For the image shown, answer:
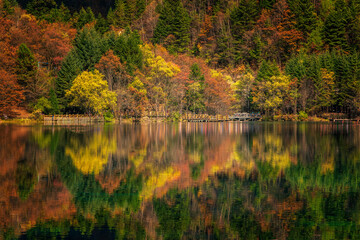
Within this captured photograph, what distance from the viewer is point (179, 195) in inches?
688

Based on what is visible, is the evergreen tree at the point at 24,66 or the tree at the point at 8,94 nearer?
the tree at the point at 8,94

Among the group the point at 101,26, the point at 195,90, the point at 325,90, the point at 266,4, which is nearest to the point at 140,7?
the point at 101,26

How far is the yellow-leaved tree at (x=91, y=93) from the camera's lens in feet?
269

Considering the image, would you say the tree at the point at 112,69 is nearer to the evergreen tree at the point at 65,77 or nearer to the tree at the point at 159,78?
the evergreen tree at the point at 65,77

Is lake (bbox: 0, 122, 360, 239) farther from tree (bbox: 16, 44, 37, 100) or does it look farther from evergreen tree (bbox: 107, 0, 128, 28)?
evergreen tree (bbox: 107, 0, 128, 28)

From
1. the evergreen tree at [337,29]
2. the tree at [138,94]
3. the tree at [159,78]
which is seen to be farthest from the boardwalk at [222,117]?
the evergreen tree at [337,29]

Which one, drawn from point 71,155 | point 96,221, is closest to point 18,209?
point 96,221

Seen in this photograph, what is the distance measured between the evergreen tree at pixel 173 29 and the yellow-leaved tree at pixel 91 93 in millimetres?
42086

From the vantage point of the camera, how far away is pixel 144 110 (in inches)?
3580

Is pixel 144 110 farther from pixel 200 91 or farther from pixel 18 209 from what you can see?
pixel 18 209

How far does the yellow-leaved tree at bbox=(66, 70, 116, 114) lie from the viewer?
3228 inches

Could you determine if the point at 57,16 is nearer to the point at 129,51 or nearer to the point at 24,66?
the point at 24,66

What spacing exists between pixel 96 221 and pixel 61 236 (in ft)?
5.54

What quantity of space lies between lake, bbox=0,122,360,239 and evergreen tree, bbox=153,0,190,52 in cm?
9805
